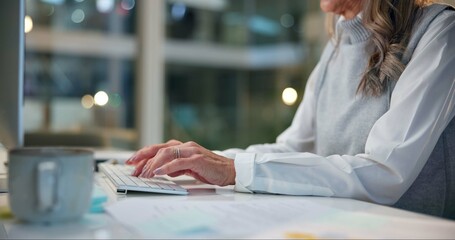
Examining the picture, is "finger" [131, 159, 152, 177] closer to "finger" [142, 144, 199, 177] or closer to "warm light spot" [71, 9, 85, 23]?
"finger" [142, 144, 199, 177]

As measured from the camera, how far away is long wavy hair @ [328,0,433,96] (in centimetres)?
107

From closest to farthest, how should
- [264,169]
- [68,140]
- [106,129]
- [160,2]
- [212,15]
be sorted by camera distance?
[264,169], [68,140], [160,2], [106,129], [212,15]

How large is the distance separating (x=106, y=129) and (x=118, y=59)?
2.05 ft

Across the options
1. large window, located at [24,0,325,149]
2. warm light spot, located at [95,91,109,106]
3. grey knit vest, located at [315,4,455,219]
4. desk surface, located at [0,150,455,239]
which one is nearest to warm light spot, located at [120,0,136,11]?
large window, located at [24,0,325,149]

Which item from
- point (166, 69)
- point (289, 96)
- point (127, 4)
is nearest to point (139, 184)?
point (127, 4)

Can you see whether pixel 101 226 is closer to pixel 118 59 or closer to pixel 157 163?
pixel 157 163

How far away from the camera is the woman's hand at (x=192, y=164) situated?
35.5 inches

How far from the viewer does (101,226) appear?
62 cm

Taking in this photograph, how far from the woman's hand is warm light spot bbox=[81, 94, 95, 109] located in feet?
10.1

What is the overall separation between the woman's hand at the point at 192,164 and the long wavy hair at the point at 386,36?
1.34ft

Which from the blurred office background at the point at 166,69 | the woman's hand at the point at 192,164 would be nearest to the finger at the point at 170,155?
the woman's hand at the point at 192,164

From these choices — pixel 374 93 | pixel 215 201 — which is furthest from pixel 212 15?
pixel 215 201

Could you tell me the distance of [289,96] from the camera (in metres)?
4.11

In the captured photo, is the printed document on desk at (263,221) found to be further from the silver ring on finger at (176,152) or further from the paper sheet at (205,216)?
the silver ring on finger at (176,152)
